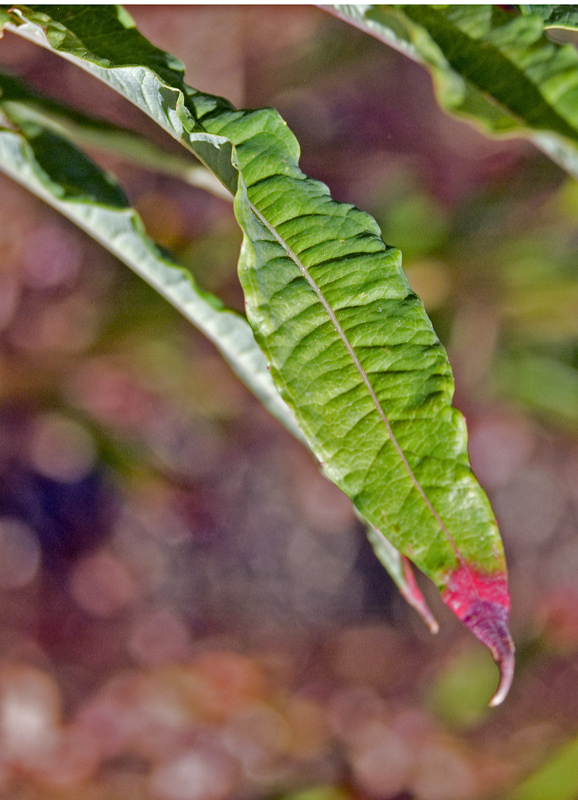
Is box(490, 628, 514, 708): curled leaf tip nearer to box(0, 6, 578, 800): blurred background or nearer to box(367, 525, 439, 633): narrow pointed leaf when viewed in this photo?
box(367, 525, 439, 633): narrow pointed leaf

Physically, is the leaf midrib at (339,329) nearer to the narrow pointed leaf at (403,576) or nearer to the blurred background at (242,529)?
the narrow pointed leaf at (403,576)

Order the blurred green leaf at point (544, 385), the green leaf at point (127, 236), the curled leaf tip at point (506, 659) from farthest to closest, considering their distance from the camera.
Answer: the blurred green leaf at point (544, 385)
the green leaf at point (127, 236)
the curled leaf tip at point (506, 659)

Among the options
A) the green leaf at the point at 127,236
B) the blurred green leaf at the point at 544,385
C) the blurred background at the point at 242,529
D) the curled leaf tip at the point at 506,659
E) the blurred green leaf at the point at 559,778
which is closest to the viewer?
the curled leaf tip at the point at 506,659

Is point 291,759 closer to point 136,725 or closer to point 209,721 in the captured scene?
point 209,721

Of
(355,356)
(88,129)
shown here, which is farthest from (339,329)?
(88,129)

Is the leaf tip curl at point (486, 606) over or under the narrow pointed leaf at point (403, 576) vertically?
over

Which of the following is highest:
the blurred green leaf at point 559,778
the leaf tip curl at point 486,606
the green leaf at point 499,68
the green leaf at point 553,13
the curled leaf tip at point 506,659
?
the green leaf at point 553,13

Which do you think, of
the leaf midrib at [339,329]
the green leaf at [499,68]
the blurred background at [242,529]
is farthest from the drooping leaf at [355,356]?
the blurred background at [242,529]
